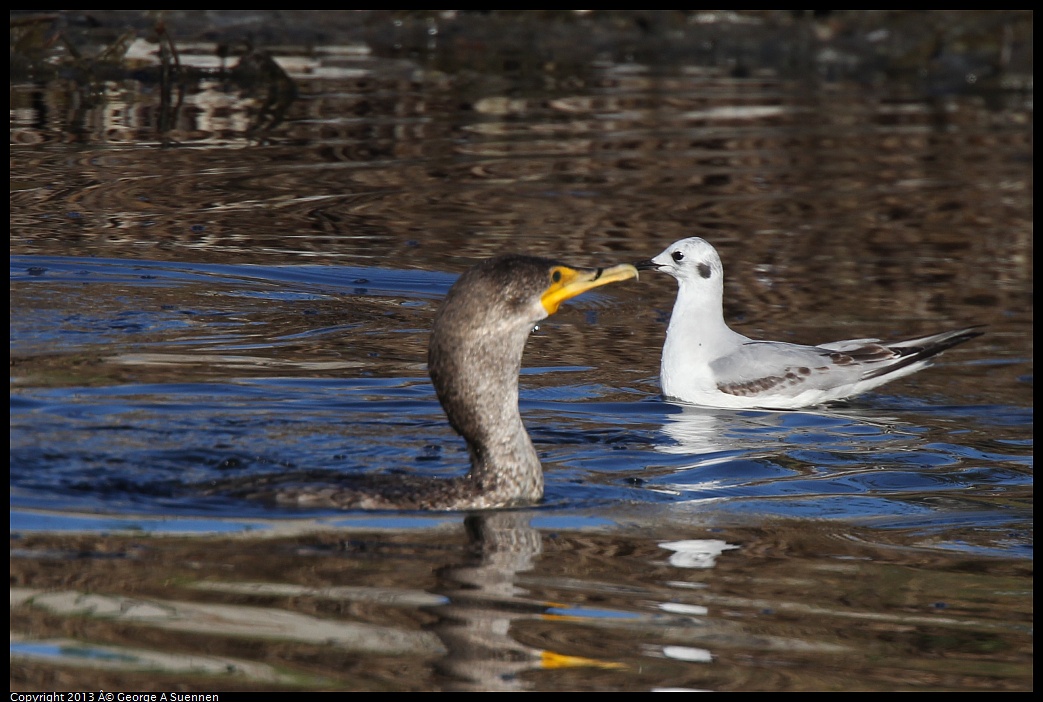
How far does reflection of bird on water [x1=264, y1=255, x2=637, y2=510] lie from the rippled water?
0.45 feet

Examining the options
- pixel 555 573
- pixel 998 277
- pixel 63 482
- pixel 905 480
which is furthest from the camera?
pixel 998 277

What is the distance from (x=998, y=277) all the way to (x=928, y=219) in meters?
2.01

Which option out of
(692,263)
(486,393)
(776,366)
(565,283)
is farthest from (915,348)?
(486,393)

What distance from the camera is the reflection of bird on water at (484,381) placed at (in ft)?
21.7

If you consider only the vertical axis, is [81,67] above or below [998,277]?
above

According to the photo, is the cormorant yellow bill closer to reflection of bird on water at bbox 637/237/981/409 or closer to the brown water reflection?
the brown water reflection

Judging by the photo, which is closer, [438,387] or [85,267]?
[438,387]

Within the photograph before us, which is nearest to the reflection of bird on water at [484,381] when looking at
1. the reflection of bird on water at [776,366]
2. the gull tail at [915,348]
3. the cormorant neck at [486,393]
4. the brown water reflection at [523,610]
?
the cormorant neck at [486,393]

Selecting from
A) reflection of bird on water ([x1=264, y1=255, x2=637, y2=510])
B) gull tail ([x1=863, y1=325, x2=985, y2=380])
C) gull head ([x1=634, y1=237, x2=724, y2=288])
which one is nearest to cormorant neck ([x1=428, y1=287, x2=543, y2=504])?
reflection of bird on water ([x1=264, y1=255, x2=637, y2=510])

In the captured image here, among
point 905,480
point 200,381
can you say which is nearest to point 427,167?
point 200,381

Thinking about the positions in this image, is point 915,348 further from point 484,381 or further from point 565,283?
point 484,381

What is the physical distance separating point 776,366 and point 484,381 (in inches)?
139

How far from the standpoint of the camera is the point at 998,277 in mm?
12961

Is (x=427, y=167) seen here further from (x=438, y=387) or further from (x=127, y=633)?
(x=127, y=633)
